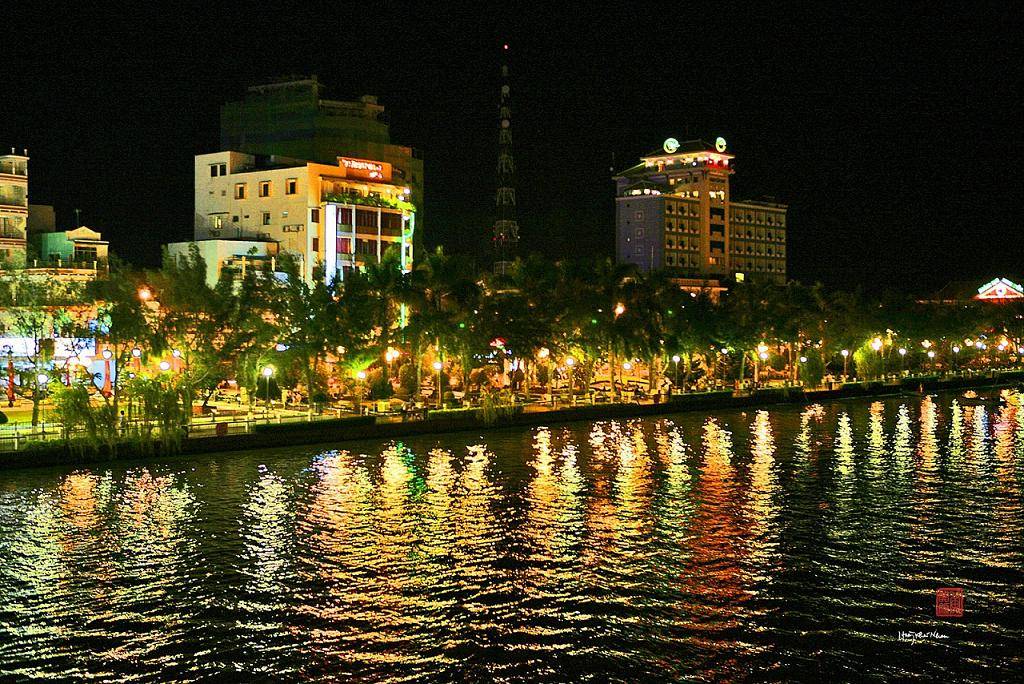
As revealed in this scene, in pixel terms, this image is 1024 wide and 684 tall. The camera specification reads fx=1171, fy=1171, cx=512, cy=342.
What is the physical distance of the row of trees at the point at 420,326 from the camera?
5800 centimetres

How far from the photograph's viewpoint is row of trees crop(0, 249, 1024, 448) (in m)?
58.0

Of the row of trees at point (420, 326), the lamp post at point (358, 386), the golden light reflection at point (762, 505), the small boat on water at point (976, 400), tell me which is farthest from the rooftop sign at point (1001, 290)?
the lamp post at point (358, 386)

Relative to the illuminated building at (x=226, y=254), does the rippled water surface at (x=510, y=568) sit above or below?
below

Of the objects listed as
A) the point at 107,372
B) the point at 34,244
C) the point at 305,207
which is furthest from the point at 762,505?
the point at 305,207

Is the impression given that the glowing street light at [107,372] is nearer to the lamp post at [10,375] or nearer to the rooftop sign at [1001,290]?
the lamp post at [10,375]

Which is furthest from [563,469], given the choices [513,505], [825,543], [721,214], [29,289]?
[721,214]

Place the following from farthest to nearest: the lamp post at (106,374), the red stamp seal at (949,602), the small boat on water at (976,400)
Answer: the small boat on water at (976,400), the lamp post at (106,374), the red stamp seal at (949,602)

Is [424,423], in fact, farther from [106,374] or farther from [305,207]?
[305,207]

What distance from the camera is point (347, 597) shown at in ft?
95.8

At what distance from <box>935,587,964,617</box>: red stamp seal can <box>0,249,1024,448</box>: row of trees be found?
109 feet

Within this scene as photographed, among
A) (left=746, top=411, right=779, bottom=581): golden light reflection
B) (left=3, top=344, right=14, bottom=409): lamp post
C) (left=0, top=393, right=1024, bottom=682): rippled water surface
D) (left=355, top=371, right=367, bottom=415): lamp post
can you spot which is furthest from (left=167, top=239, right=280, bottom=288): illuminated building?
(left=746, top=411, right=779, bottom=581): golden light reflection

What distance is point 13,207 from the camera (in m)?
80.4

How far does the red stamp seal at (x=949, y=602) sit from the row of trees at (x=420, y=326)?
109 feet

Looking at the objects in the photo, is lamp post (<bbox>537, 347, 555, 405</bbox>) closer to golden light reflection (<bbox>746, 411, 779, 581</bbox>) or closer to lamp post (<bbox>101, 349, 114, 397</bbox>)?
golden light reflection (<bbox>746, 411, 779, 581</bbox>)
